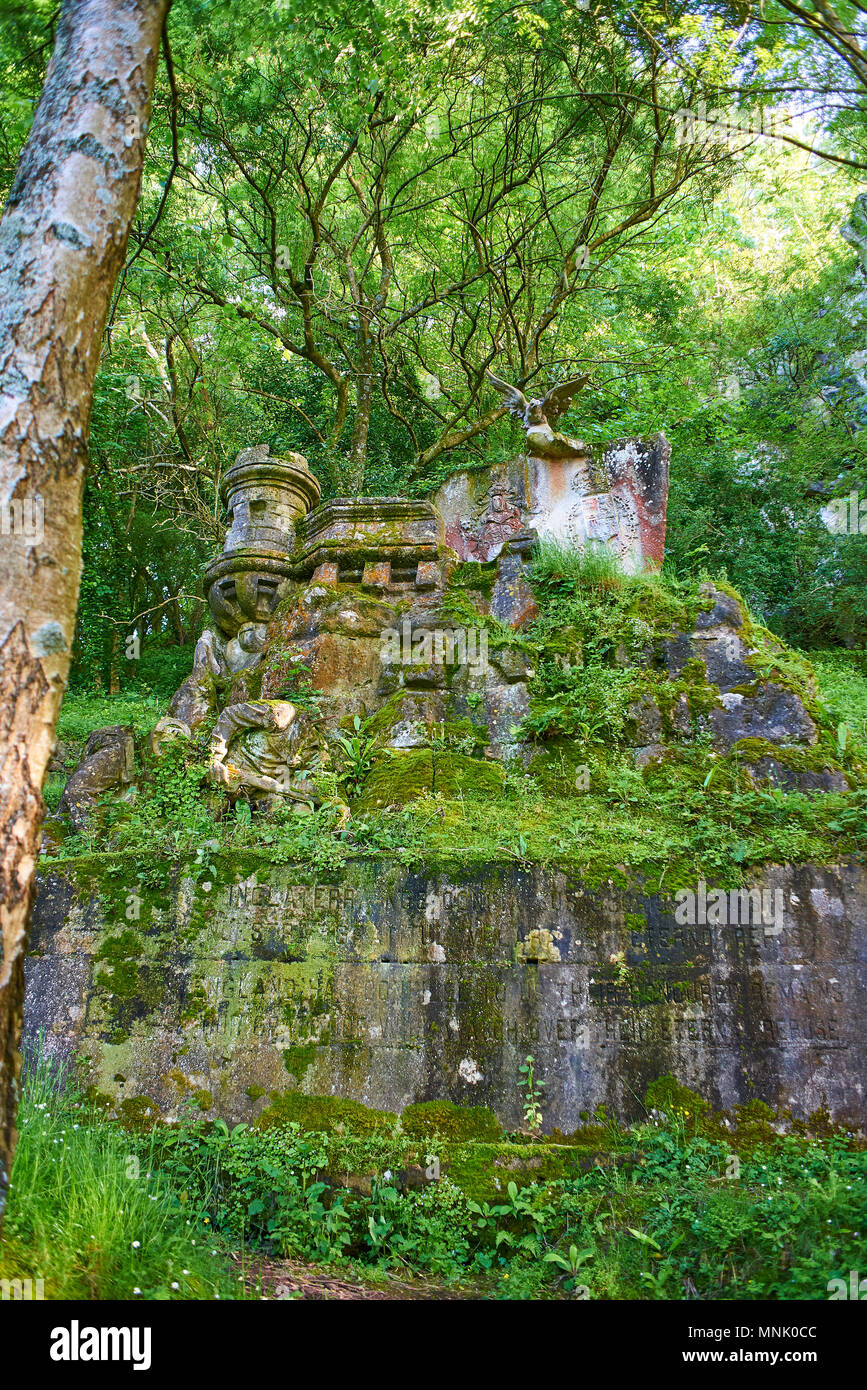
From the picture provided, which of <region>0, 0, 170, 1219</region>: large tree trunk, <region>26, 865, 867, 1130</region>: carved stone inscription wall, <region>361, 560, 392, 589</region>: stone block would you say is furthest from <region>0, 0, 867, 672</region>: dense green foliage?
<region>0, 0, 170, 1219</region>: large tree trunk

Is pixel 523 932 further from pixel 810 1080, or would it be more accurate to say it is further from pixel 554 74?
pixel 554 74

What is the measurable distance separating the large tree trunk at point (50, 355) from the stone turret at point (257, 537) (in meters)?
5.46

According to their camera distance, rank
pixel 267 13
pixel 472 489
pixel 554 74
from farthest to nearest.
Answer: pixel 554 74
pixel 472 489
pixel 267 13

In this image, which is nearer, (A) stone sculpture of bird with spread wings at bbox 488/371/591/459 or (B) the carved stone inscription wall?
(B) the carved stone inscription wall

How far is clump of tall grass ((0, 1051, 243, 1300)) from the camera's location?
3195 mm

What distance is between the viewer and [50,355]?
3002mm

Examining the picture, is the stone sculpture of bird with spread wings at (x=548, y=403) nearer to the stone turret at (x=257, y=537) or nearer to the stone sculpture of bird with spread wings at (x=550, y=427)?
the stone sculpture of bird with spread wings at (x=550, y=427)

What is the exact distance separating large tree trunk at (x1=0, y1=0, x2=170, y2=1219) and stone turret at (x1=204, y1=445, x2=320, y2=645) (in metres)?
5.46

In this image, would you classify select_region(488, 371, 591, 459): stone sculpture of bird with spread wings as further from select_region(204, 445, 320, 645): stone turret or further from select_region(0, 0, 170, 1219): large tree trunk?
select_region(0, 0, 170, 1219): large tree trunk

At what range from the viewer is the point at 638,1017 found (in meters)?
4.79

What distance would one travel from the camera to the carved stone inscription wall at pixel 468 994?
4.68m

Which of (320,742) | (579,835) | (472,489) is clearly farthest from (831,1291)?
(472,489)

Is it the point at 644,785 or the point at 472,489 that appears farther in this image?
the point at 472,489

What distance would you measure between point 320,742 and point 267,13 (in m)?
6.54
